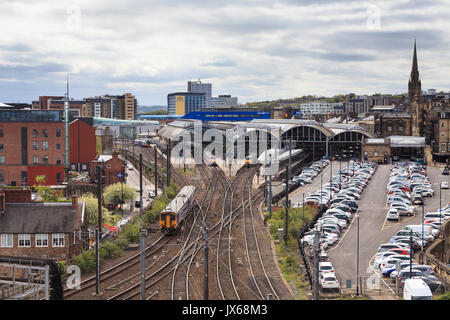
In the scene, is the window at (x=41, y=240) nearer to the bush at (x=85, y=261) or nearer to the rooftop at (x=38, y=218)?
the rooftop at (x=38, y=218)

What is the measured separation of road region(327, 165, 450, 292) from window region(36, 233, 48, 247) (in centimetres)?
1247

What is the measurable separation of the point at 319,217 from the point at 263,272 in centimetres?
1158

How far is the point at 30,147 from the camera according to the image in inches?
1854

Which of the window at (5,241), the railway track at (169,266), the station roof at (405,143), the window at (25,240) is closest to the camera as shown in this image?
the railway track at (169,266)

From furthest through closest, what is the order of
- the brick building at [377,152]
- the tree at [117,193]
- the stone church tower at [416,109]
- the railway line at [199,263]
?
the stone church tower at [416,109] → the brick building at [377,152] → the tree at [117,193] → the railway line at [199,263]

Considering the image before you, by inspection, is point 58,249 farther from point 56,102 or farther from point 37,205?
point 56,102

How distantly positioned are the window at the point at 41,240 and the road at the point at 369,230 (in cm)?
1247

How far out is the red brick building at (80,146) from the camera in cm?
5344

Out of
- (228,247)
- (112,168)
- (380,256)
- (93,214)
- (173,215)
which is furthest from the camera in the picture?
(112,168)

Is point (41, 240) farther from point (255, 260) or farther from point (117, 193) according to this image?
point (117, 193)

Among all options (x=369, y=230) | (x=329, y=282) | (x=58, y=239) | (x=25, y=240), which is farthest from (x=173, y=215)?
(x=329, y=282)

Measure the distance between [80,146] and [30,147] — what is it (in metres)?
7.27

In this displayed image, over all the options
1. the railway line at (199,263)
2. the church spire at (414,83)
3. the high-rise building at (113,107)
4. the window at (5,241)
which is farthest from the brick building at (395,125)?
the high-rise building at (113,107)
